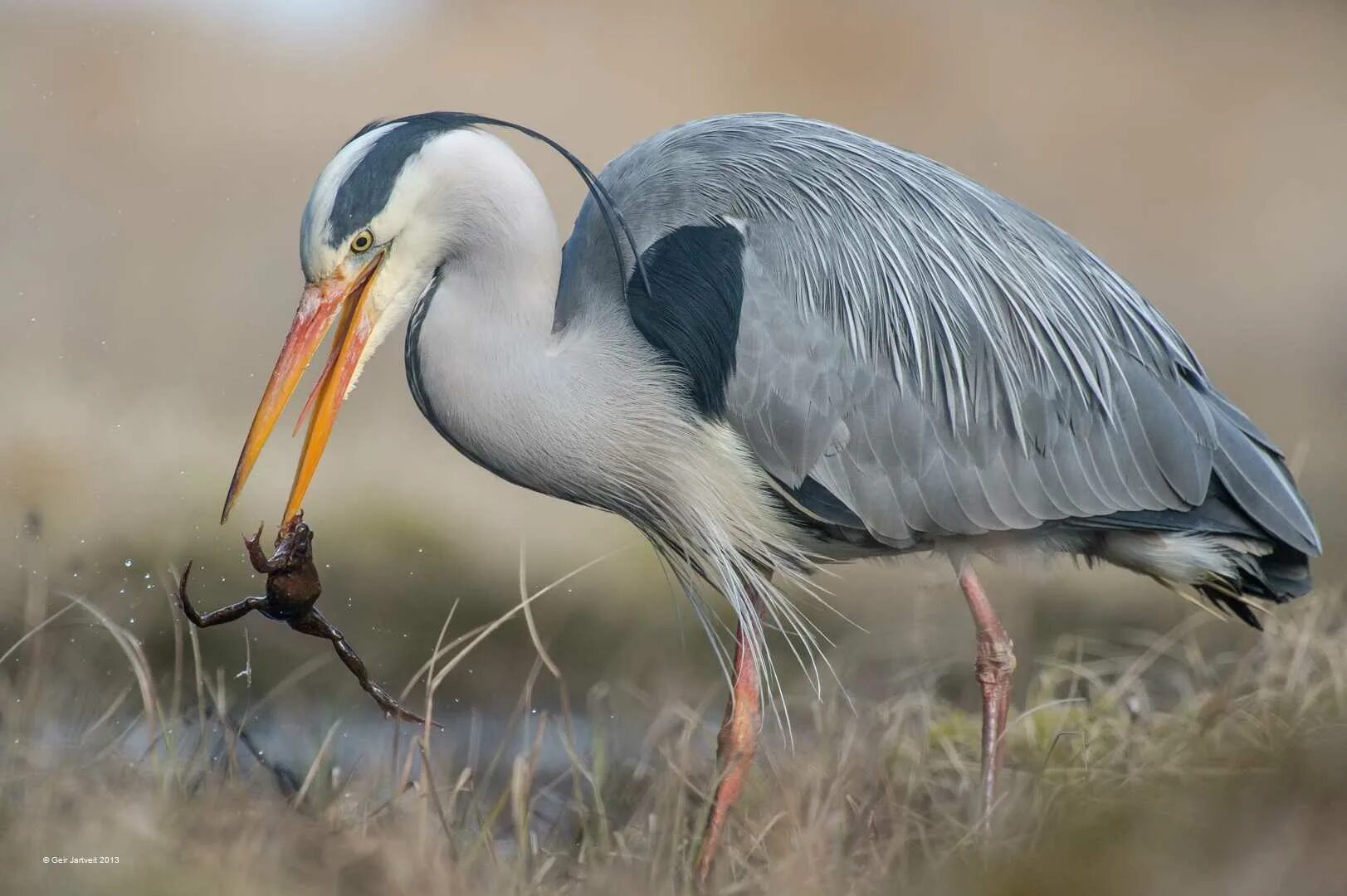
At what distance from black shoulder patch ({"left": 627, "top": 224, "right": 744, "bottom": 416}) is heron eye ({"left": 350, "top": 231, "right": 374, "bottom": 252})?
16.7 inches

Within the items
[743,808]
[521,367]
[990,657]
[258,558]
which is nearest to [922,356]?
[990,657]

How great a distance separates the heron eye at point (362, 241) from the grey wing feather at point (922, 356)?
1.20 feet

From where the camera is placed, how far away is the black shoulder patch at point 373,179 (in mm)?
2035

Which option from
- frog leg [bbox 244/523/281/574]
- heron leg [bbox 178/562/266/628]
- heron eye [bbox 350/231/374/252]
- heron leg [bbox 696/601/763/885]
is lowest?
heron leg [bbox 696/601/763/885]

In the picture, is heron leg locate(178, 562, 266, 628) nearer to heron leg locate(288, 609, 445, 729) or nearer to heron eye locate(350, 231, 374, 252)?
heron leg locate(288, 609, 445, 729)

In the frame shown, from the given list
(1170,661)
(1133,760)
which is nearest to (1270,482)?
(1133,760)

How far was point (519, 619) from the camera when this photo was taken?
4.41 meters

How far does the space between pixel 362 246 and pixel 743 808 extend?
119cm

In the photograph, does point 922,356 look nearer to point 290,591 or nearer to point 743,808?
point 743,808

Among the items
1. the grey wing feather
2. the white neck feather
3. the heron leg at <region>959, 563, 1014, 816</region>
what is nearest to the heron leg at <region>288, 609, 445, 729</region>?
the white neck feather

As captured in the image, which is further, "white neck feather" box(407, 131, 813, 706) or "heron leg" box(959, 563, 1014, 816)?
"heron leg" box(959, 563, 1014, 816)

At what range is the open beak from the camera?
2.06 m

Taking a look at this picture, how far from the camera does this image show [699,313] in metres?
2.27

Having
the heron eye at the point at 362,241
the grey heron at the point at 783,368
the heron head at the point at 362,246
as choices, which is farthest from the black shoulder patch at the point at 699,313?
the heron eye at the point at 362,241
